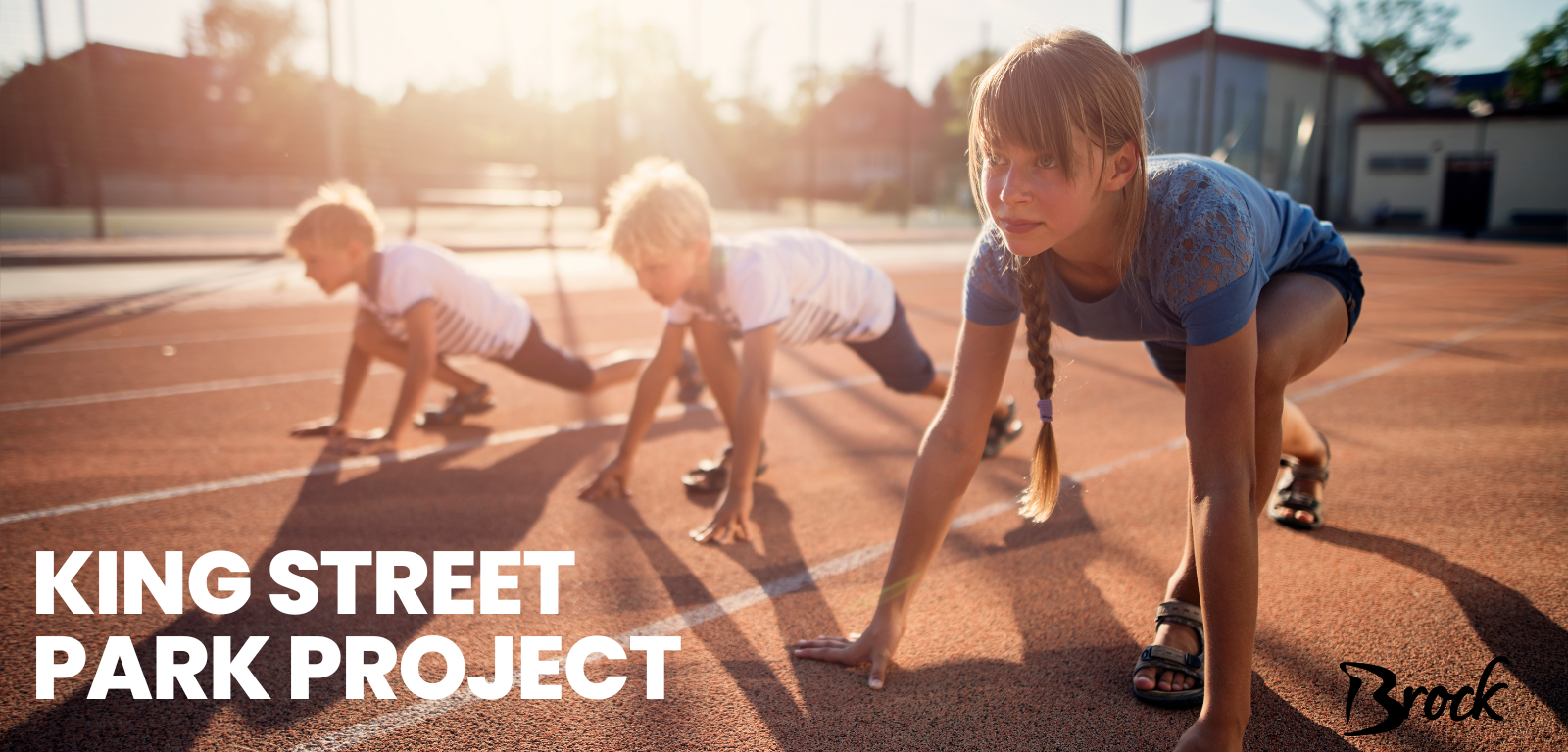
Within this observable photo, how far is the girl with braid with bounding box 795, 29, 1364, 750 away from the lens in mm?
1817

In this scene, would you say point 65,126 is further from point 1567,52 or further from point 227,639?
point 1567,52

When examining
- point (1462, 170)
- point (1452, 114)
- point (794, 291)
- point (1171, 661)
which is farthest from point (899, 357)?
point (1462, 170)

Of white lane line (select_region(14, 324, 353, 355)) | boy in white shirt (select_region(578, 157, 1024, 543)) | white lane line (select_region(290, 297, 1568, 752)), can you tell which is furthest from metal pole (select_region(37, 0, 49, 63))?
white lane line (select_region(290, 297, 1568, 752))

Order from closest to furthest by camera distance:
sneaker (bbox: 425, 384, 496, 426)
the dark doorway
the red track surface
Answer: the red track surface, sneaker (bbox: 425, 384, 496, 426), the dark doorway

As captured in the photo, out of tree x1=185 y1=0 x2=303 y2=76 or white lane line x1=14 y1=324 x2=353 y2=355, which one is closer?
white lane line x1=14 y1=324 x2=353 y2=355

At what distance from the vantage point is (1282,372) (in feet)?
7.10

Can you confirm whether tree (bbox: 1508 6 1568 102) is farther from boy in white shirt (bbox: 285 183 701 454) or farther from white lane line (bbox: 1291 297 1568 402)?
boy in white shirt (bbox: 285 183 701 454)

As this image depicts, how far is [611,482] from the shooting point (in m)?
3.94

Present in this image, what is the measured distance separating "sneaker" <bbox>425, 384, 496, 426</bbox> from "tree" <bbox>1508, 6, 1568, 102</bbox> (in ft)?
130

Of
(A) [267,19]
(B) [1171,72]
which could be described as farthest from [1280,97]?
(A) [267,19]

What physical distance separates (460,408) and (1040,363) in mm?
4120

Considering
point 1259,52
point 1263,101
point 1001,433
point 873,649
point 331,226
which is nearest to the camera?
point 873,649

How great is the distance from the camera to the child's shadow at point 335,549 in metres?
2.29

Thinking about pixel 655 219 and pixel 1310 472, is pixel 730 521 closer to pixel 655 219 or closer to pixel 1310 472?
pixel 655 219
